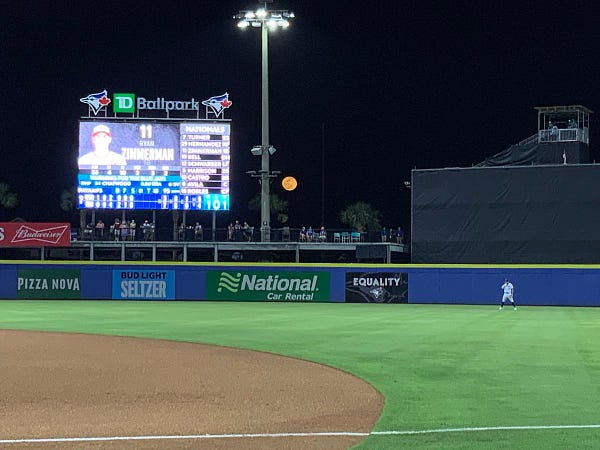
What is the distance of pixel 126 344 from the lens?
16.9 m

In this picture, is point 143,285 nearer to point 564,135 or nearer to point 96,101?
point 96,101

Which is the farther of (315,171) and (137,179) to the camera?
(315,171)

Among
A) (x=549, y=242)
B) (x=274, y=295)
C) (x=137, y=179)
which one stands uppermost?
(x=137, y=179)

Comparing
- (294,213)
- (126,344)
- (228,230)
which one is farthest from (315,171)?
(126,344)

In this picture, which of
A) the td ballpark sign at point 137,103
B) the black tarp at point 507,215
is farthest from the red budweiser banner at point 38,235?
the black tarp at point 507,215

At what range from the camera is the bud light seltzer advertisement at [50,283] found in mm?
37656

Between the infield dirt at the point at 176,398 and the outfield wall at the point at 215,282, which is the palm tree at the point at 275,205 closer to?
the outfield wall at the point at 215,282

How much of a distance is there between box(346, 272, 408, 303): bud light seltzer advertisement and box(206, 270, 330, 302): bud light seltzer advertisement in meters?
1.29

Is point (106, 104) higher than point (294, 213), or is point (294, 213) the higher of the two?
point (106, 104)

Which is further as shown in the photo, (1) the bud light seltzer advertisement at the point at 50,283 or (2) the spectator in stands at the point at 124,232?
(2) the spectator in stands at the point at 124,232

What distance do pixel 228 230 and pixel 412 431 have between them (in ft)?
122

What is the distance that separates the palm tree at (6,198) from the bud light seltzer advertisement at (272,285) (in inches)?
1418

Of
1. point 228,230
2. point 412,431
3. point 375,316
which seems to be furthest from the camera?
point 228,230

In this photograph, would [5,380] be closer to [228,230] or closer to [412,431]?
[412,431]
